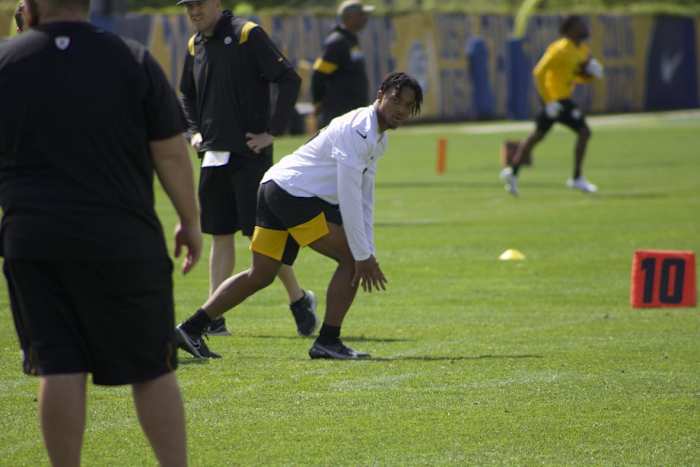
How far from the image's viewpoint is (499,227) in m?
16.2

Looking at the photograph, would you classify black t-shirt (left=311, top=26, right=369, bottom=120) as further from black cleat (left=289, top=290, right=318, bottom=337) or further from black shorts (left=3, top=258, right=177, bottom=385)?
black shorts (left=3, top=258, right=177, bottom=385)

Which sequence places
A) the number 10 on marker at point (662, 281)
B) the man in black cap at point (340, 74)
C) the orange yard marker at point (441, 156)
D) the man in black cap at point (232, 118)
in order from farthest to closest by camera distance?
the orange yard marker at point (441, 156) → the man in black cap at point (340, 74) → the number 10 on marker at point (662, 281) → the man in black cap at point (232, 118)

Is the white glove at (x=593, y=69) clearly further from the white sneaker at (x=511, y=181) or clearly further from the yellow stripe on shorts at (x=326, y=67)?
the yellow stripe on shorts at (x=326, y=67)

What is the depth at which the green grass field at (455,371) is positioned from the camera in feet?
20.9

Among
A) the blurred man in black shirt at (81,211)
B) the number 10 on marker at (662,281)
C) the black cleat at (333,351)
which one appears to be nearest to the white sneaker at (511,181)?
the number 10 on marker at (662,281)

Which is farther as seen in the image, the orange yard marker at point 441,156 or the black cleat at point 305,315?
the orange yard marker at point 441,156

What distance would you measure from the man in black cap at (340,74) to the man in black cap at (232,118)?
6742 mm

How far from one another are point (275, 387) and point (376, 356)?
1.16 m

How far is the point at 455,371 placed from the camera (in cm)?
821

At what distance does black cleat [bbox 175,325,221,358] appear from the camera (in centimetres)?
851

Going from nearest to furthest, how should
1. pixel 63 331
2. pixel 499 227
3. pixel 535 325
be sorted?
Result: pixel 63 331
pixel 535 325
pixel 499 227

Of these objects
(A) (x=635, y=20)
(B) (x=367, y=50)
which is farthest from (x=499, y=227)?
(A) (x=635, y=20)

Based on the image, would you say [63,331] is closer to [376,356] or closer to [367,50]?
[376,356]

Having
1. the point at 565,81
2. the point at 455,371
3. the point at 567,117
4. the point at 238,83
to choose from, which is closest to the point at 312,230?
the point at 455,371
